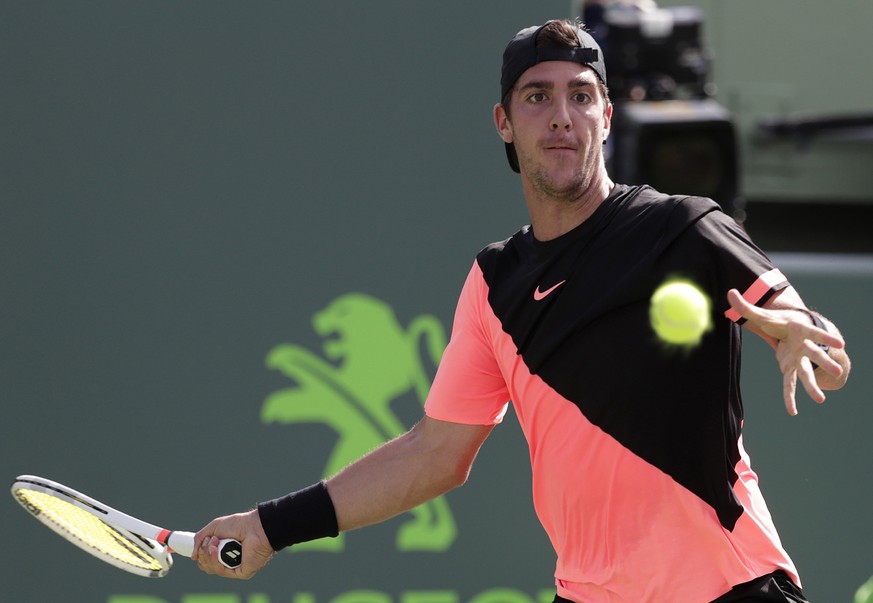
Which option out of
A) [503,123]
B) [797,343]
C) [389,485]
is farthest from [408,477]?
[797,343]

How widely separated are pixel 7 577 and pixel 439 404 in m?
2.52

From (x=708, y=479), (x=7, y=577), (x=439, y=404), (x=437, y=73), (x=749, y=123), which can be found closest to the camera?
(x=708, y=479)

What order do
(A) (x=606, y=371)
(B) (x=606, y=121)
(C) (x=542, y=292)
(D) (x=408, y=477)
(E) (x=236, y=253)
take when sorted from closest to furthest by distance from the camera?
(A) (x=606, y=371) → (C) (x=542, y=292) → (B) (x=606, y=121) → (D) (x=408, y=477) → (E) (x=236, y=253)

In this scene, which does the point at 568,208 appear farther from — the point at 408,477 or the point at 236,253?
the point at 236,253

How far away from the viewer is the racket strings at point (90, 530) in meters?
3.33

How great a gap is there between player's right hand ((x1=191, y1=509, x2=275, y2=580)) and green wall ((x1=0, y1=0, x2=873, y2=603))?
183cm

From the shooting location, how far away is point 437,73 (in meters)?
5.20

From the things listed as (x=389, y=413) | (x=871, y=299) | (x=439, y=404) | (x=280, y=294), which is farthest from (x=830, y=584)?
(x=439, y=404)

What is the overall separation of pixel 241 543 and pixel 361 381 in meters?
2.00

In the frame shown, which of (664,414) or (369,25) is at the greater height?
(369,25)

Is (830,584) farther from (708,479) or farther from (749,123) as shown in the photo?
(749,123)

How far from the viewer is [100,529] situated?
137 inches

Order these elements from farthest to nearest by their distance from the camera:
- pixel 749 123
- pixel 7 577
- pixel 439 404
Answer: pixel 749 123 → pixel 7 577 → pixel 439 404

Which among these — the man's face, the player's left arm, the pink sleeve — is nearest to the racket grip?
the pink sleeve
